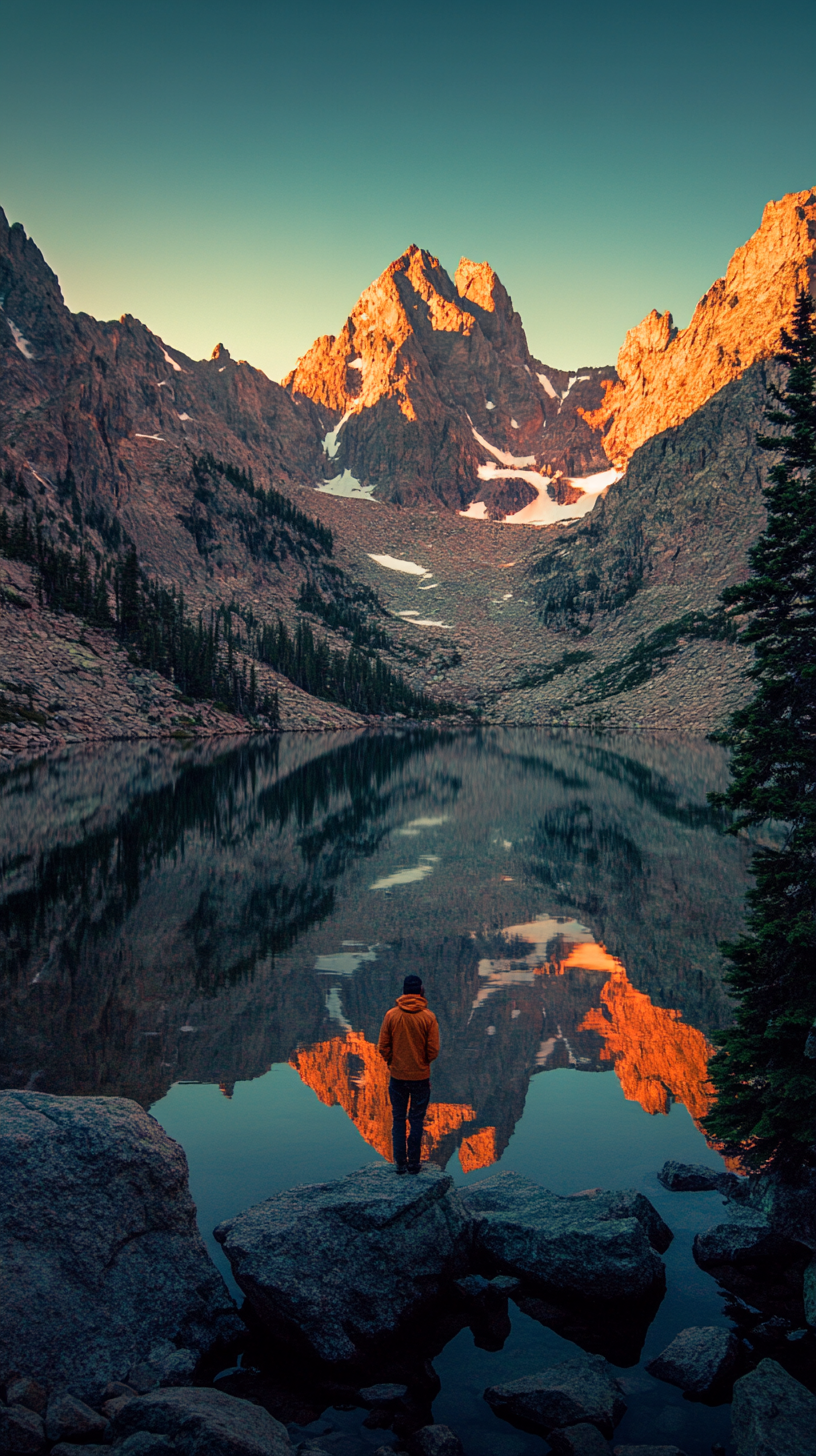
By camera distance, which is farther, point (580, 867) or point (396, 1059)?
point (580, 867)

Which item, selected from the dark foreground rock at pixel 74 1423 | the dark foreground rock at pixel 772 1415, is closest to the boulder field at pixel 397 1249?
the dark foreground rock at pixel 772 1415

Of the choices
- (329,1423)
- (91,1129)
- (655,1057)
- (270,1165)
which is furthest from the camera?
(655,1057)

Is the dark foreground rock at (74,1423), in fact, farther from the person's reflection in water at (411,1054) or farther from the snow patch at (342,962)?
the snow patch at (342,962)

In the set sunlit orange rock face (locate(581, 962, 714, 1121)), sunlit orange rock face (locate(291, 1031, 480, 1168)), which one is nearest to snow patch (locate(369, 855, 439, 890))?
sunlit orange rock face (locate(581, 962, 714, 1121))

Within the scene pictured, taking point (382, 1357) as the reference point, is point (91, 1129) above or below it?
above

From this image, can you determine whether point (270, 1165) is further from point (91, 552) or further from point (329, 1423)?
point (91, 552)

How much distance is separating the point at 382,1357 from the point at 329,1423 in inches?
42.5

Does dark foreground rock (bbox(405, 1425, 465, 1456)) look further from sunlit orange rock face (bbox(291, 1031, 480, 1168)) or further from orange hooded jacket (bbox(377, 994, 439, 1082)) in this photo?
sunlit orange rock face (bbox(291, 1031, 480, 1168))

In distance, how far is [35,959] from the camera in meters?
19.6

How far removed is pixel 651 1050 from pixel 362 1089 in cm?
563

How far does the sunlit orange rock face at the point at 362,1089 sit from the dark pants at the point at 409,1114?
5.02 feet

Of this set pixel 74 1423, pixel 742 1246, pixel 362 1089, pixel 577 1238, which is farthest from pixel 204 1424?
pixel 362 1089

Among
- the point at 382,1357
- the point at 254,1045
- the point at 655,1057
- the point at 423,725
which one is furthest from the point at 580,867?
the point at 423,725

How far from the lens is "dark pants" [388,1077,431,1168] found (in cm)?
1010
